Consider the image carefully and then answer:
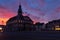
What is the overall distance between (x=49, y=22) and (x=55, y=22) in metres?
6.71

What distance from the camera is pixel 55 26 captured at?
19538 cm

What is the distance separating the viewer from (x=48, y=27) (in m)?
194

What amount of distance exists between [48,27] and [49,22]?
601cm

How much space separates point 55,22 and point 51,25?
698cm

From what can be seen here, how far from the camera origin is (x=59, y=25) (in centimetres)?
19638

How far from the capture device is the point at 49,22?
196625mm

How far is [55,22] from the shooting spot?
651 ft

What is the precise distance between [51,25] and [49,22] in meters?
4.25

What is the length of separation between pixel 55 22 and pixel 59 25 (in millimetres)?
5352

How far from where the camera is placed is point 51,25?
7648 inches

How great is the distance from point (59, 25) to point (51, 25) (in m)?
8.75

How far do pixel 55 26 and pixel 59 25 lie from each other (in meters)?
4.48
